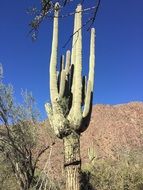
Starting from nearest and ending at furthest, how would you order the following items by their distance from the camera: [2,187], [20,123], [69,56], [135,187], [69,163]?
1. [69,163]
2. [69,56]
3. [20,123]
4. [2,187]
5. [135,187]

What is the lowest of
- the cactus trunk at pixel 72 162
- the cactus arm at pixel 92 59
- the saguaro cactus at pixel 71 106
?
the cactus trunk at pixel 72 162

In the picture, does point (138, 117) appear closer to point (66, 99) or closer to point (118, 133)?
point (118, 133)

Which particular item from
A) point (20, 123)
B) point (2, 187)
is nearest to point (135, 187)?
point (2, 187)

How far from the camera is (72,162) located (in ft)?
48.8

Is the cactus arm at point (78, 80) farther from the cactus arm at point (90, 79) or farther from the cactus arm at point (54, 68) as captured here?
the cactus arm at point (54, 68)

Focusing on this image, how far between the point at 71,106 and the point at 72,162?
179 centimetres

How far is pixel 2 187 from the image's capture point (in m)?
22.8

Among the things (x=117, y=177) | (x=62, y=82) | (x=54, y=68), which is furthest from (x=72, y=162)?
(x=117, y=177)

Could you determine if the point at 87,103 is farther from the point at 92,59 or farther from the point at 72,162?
the point at 72,162

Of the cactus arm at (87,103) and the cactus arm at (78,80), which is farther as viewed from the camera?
the cactus arm at (87,103)

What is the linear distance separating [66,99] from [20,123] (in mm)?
4183

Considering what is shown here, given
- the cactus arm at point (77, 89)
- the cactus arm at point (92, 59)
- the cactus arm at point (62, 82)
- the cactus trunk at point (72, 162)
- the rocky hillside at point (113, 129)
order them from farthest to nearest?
the rocky hillside at point (113, 129)
the cactus arm at point (92, 59)
the cactus arm at point (62, 82)
the cactus arm at point (77, 89)
the cactus trunk at point (72, 162)

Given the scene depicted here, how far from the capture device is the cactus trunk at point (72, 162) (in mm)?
14789

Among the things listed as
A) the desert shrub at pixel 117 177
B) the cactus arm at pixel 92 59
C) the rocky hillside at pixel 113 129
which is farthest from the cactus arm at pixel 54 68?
the rocky hillside at pixel 113 129
